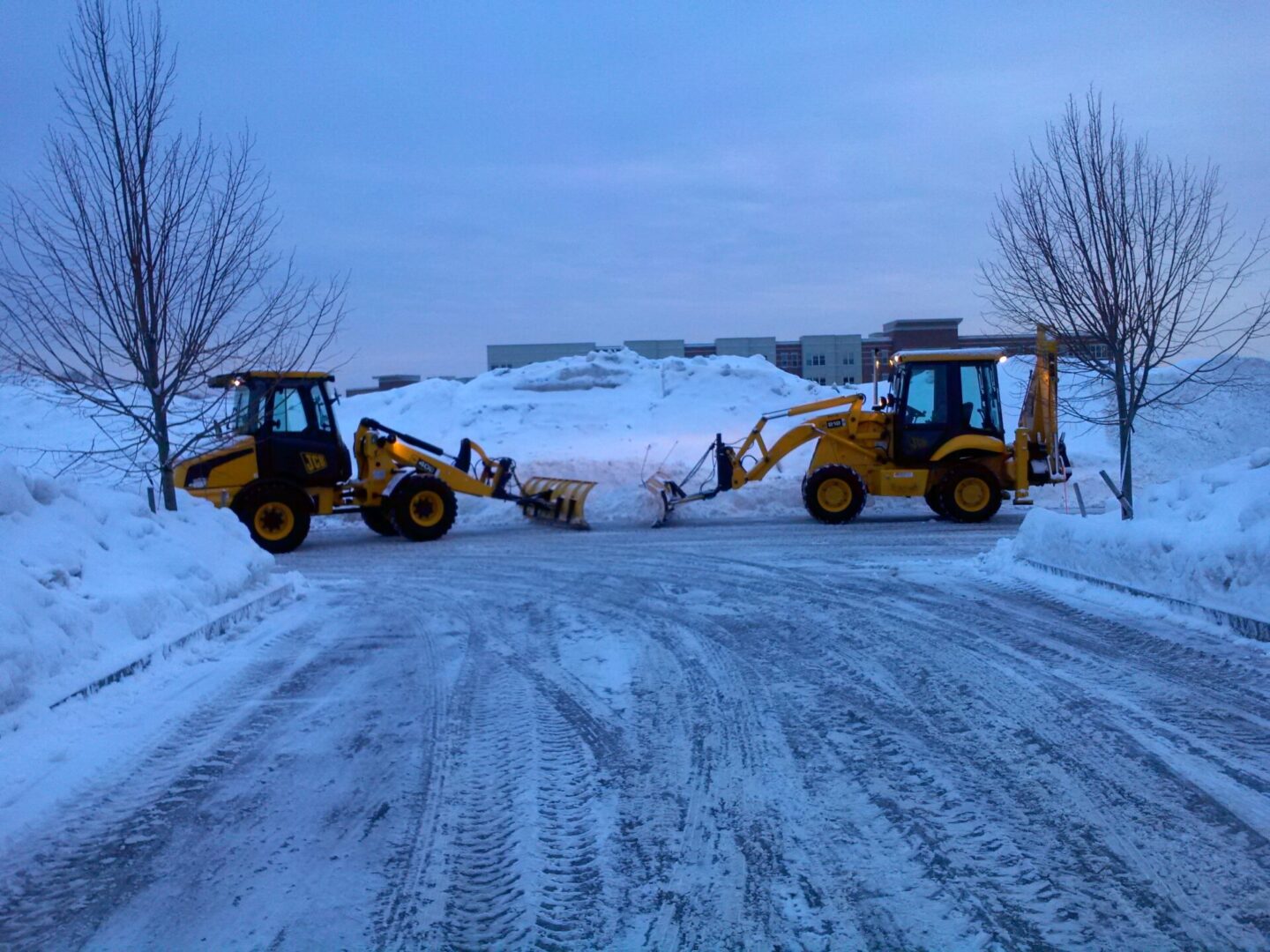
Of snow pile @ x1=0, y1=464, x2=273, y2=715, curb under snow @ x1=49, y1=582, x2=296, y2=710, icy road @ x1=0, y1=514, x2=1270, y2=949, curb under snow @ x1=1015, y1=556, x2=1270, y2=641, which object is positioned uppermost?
snow pile @ x1=0, y1=464, x2=273, y2=715

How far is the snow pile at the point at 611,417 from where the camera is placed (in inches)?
868

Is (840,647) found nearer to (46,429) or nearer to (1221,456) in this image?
(1221,456)

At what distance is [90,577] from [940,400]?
1426 cm

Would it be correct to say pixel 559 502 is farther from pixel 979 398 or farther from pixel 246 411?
pixel 979 398

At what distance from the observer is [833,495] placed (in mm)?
18625

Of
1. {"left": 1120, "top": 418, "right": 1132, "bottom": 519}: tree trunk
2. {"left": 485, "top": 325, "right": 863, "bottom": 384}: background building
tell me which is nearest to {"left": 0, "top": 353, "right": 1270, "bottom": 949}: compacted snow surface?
{"left": 1120, "top": 418, "right": 1132, "bottom": 519}: tree trunk

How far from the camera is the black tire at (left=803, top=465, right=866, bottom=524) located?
60.7ft

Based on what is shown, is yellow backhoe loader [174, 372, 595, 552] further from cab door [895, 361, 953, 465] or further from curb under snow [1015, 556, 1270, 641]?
curb under snow [1015, 556, 1270, 641]

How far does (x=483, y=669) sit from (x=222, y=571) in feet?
11.5

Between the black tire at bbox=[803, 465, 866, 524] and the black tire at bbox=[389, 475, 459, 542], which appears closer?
the black tire at bbox=[389, 475, 459, 542]

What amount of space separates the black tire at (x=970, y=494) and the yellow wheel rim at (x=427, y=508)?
335 inches

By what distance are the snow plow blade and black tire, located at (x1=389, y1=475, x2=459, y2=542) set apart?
1.99 m

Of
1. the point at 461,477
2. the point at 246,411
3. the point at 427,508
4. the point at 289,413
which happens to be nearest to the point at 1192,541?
the point at 246,411

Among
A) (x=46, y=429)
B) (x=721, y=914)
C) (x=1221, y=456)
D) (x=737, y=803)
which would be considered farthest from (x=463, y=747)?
(x=46, y=429)
